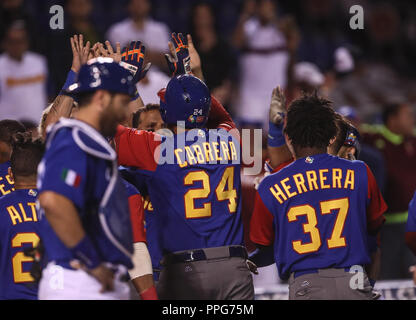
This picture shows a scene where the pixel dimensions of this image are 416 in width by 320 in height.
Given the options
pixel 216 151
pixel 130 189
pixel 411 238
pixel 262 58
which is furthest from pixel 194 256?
pixel 262 58

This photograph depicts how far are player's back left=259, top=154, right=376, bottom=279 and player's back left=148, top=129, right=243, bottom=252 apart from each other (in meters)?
0.33

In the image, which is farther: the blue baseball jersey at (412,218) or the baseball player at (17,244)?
the blue baseball jersey at (412,218)

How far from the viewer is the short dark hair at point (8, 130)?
578 centimetres

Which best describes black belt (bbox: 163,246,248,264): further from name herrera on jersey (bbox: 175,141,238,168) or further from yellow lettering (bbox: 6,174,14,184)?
yellow lettering (bbox: 6,174,14,184)

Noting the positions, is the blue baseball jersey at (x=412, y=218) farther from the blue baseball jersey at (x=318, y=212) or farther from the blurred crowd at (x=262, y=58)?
the blurred crowd at (x=262, y=58)

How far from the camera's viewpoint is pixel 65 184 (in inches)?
143

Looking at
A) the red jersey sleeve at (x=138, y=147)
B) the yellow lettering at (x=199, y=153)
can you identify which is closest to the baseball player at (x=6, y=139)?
the red jersey sleeve at (x=138, y=147)

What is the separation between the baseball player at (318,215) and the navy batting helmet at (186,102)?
2.08 ft

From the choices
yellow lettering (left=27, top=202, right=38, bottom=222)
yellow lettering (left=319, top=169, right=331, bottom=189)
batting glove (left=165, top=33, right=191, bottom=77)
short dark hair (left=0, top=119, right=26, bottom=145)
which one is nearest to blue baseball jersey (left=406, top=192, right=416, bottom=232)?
yellow lettering (left=319, top=169, right=331, bottom=189)

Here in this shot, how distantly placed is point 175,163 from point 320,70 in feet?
26.7

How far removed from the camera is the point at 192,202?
4953 millimetres

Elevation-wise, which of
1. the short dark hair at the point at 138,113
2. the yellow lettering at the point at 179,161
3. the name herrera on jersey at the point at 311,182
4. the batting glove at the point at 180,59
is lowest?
the name herrera on jersey at the point at 311,182

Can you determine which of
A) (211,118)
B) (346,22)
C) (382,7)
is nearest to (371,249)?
(211,118)

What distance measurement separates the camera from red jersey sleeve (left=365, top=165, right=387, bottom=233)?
4918 mm
